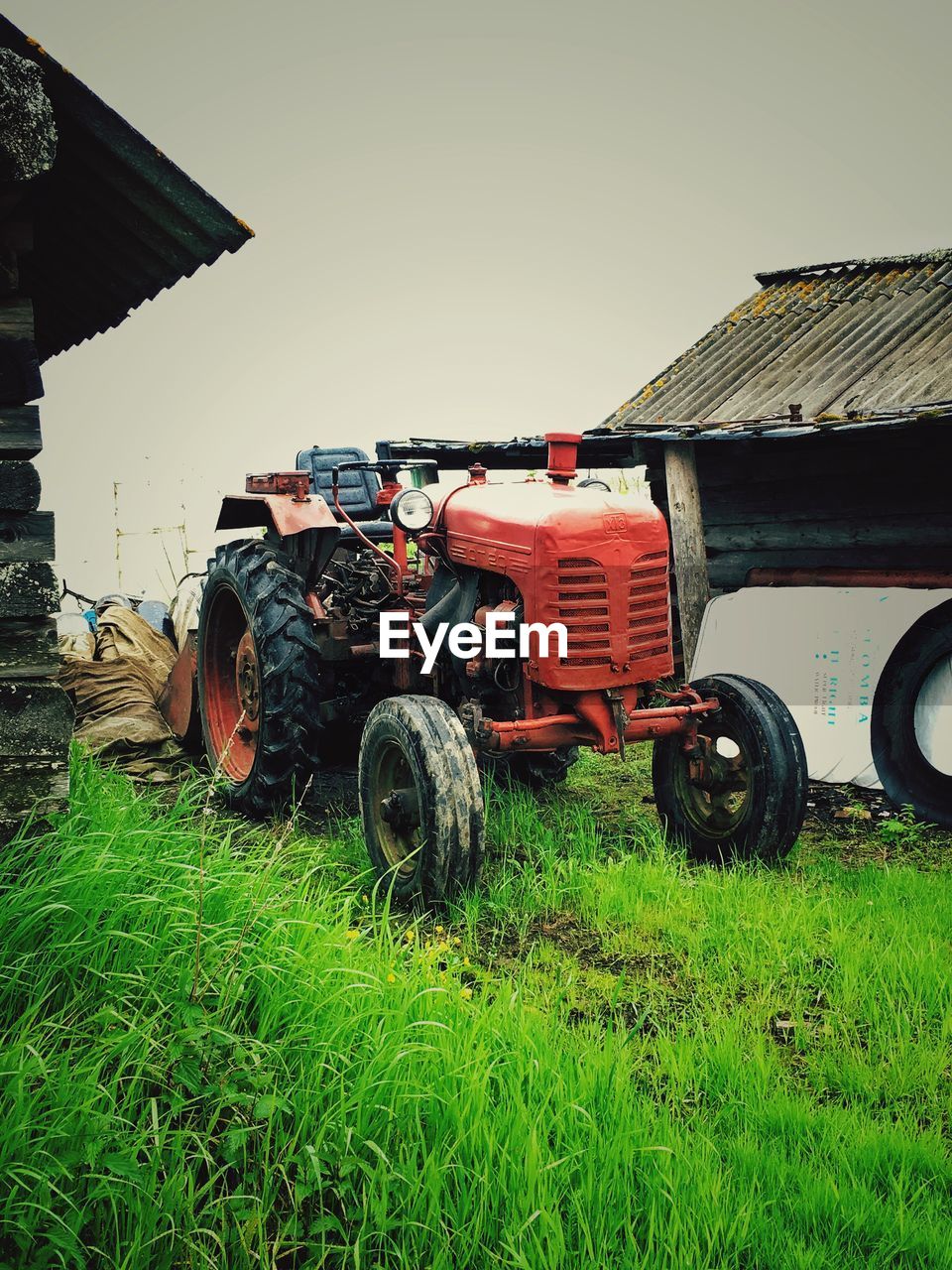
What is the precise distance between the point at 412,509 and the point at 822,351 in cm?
453

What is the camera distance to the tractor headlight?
438 cm

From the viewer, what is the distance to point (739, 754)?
15.2ft

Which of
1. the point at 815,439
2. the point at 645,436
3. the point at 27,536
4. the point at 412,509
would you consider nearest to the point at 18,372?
the point at 27,536

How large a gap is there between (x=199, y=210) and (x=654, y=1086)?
124 inches

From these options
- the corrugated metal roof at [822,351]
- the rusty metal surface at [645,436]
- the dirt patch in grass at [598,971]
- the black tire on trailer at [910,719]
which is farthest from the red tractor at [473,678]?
the corrugated metal roof at [822,351]

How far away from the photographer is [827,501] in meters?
6.89

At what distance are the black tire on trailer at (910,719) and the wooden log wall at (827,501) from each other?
0.59 metres

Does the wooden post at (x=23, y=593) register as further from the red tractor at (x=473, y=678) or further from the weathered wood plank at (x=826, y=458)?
the weathered wood plank at (x=826, y=458)

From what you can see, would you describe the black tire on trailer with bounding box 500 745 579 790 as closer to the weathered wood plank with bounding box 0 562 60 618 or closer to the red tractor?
the red tractor

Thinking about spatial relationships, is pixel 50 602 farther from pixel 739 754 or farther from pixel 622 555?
pixel 739 754

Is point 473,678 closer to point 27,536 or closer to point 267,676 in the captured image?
point 267,676

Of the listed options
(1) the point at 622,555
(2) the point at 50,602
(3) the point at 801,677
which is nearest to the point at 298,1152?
(2) the point at 50,602

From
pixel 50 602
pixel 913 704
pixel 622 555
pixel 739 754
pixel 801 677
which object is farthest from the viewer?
pixel 801 677

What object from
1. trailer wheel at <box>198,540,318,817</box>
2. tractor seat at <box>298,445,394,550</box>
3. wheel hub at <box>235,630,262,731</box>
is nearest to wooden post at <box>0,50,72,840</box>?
trailer wheel at <box>198,540,318,817</box>
